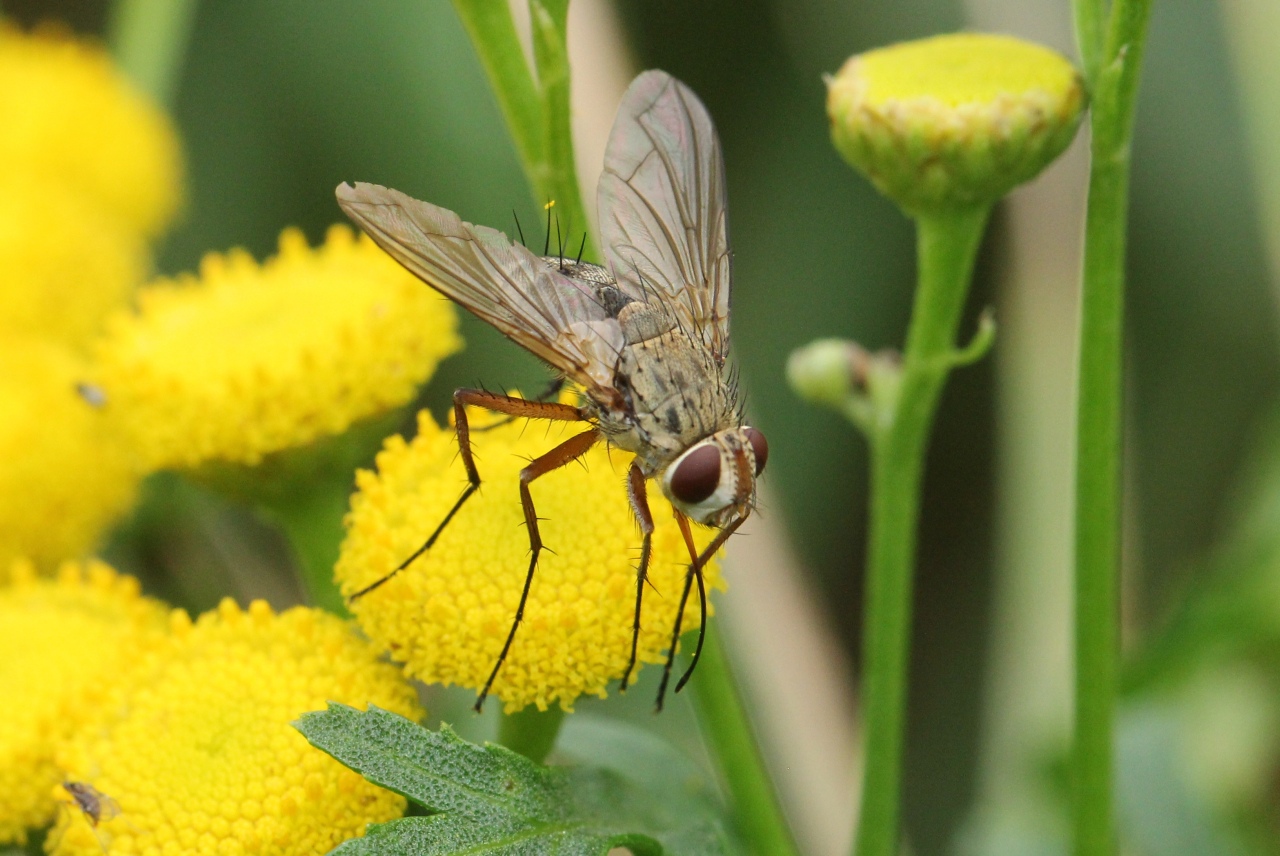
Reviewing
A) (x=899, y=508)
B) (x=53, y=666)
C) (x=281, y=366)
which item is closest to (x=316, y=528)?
(x=281, y=366)

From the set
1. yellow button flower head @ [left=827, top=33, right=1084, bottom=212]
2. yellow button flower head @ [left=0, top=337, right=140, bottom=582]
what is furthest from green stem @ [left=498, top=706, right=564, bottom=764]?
yellow button flower head @ [left=0, top=337, right=140, bottom=582]

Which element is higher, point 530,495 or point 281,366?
point 281,366

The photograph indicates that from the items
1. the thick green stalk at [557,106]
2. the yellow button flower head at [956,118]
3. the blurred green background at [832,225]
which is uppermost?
the thick green stalk at [557,106]

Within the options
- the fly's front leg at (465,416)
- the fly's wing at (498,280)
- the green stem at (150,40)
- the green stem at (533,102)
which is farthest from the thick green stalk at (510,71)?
the green stem at (150,40)

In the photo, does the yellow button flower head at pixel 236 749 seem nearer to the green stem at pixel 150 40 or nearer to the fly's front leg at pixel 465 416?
the fly's front leg at pixel 465 416

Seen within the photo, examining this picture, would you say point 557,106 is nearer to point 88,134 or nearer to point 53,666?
point 53,666

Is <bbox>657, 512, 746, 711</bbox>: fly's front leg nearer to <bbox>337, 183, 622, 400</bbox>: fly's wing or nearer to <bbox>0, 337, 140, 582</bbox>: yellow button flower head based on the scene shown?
<bbox>337, 183, 622, 400</bbox>: fly's wing

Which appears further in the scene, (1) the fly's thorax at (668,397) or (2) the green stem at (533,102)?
(1) the fly's thorax at (668,397)
